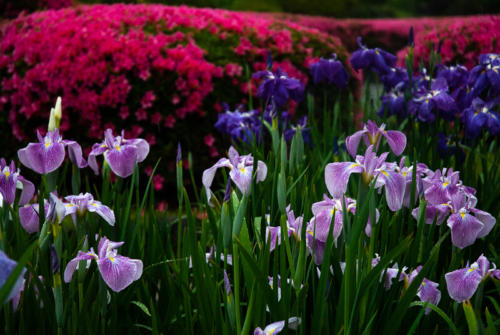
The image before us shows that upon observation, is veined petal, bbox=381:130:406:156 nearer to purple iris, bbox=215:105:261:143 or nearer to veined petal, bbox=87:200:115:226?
veined petal, bbox=87:200:115:226

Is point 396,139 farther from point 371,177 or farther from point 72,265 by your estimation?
point 72,265

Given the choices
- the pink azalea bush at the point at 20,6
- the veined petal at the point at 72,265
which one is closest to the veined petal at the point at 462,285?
the veined petal at the point at 72,265

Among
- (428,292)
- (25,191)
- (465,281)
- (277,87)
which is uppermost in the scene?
(277,87)

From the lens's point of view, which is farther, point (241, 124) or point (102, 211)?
point (241, 124)

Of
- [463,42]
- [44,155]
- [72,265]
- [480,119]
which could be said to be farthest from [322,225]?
[463,42]

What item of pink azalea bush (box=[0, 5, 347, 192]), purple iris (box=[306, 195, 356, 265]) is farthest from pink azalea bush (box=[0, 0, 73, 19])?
purple iris (box=[306, 195, 356, 265])

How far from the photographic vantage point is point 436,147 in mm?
3184

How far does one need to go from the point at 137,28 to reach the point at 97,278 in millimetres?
3786

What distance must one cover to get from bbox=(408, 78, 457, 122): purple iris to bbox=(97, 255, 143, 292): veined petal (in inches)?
83.6

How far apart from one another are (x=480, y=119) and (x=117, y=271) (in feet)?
7.31

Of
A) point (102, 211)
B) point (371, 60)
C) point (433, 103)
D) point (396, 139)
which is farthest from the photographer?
point (371, 60)

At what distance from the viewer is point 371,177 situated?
1554mm

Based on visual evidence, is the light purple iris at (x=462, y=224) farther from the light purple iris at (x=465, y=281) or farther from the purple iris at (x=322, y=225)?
the purple iris at (x=322, y=225)

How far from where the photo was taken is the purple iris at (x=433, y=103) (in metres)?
3.02
